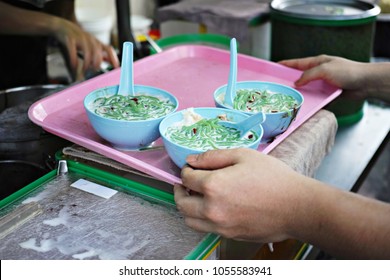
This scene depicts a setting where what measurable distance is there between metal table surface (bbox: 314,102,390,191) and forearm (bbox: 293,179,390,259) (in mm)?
554

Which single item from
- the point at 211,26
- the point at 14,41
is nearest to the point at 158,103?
the point at 14,41

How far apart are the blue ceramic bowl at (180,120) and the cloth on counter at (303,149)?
11 cm

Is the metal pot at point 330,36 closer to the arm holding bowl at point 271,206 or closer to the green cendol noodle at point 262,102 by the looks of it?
the green cendol noodle at point 262,102

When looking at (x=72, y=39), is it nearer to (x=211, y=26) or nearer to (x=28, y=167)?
(x=28, y=167)

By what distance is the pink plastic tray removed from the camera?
113 centimetres

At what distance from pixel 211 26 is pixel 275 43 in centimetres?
90

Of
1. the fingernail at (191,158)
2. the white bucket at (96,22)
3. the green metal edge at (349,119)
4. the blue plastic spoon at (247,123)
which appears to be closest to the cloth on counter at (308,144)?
the blue plastic spoon at (247,123)

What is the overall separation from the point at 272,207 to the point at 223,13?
6.40ft

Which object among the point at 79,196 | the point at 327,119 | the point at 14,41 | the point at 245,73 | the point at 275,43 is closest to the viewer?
the point at 79,196

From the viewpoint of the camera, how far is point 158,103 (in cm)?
123

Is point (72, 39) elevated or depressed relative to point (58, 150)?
elevated

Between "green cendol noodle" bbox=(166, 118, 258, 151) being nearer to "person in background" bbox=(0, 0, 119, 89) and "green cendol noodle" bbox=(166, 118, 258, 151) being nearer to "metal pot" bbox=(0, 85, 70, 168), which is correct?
"metal pot" bbox=(0, 85, 70, 168)

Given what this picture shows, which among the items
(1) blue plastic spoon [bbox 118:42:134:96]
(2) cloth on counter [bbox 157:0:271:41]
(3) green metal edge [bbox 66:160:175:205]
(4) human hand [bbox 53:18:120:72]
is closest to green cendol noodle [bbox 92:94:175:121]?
(1) blue plastic spoon [bbox 118:42:134:96]

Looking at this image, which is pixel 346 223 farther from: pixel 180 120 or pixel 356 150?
pixel 356 150
